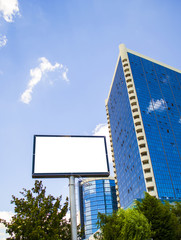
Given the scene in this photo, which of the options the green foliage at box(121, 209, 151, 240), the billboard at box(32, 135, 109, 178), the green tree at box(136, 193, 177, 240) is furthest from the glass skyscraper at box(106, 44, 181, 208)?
the billboard at box(32, 135, 109, 178)

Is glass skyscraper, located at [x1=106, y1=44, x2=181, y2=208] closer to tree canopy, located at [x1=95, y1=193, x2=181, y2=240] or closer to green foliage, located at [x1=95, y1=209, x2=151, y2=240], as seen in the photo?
tree canopy, located at [x1=95, y1=193, x2=181, y2=240]

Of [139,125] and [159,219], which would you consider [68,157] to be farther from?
[139,125]

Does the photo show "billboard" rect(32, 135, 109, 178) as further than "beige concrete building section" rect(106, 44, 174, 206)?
No

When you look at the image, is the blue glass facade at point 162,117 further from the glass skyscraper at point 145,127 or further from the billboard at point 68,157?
the billboard at point 68,157

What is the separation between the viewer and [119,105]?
295 feet

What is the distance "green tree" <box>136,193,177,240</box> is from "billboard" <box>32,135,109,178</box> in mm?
11226

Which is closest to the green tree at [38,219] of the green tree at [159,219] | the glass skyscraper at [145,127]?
the green tree at [159,219]

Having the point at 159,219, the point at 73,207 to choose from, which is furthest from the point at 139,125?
the point at 73,207

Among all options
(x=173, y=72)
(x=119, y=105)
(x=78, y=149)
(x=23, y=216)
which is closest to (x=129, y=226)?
(x=78, y=149)

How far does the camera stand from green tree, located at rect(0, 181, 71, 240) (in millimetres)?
12211

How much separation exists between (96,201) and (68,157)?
104146mm

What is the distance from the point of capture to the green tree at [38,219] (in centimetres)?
1221

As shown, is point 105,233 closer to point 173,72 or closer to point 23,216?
point 23,216

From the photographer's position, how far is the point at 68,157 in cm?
1694
